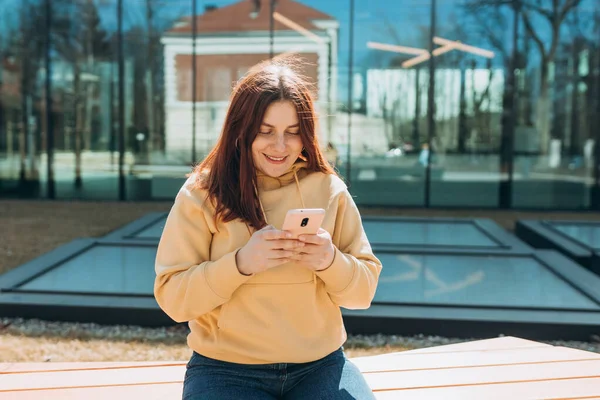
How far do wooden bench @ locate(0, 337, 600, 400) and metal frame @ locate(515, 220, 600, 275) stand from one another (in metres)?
3.75

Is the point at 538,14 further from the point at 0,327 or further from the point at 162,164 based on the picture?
the point at 0,327

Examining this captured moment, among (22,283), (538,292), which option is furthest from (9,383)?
(538,292)

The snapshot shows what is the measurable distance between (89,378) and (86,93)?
10956 millimetres

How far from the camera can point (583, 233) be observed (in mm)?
7395

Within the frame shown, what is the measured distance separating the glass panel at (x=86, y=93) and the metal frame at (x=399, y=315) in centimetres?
781

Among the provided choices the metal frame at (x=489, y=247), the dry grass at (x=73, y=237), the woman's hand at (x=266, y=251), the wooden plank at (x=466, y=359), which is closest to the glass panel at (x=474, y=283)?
the metal frame at (x=489, y=247)

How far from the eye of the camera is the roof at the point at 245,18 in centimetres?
1185

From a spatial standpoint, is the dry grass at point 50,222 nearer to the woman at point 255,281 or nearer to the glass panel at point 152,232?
the glass panel at point 152,232

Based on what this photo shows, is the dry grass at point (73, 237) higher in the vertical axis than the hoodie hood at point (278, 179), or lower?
lower

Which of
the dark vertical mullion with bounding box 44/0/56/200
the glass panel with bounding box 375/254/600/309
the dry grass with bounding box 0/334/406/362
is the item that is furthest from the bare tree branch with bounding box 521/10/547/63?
the dark vertical mullion with bounding box 44/0/56/200

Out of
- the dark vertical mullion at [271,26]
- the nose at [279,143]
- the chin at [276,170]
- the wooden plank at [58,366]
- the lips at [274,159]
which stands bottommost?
the wooden plank at [58,366]

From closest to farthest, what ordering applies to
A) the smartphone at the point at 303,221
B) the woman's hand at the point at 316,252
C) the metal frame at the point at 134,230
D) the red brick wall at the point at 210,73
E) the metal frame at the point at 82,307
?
the smartphone at the point at 303,221 → the woman's hand at the point at 316,252 → the metal frame at the point at 82,307 → the metal frame at the point at 134,230 → the red brick wall at the point at 210,73

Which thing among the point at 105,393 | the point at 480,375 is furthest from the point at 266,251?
the point at 480,375

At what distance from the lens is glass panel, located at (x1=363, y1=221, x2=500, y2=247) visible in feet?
22.4
